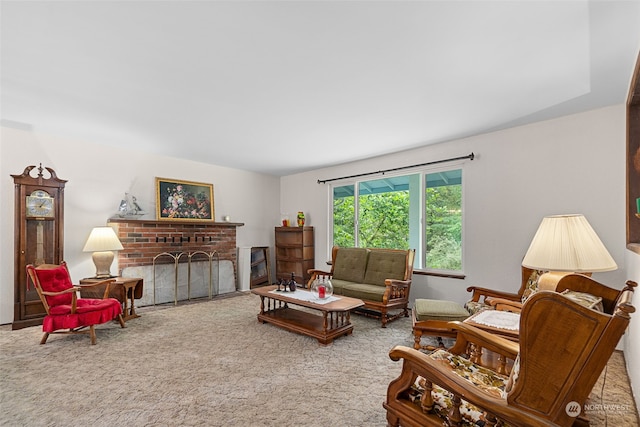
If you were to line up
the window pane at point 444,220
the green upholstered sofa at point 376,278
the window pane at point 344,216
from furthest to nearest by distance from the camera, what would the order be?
the window pane at point 344,216, the window pane at point 444,220, the green upholstered sofa at point 376,278

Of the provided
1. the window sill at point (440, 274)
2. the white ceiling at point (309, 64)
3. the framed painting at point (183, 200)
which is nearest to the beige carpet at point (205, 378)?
the window sill at point (440, 274)

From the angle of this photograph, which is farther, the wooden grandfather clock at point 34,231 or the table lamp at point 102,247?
the table lamp at point 102,247

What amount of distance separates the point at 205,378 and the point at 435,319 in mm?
2106

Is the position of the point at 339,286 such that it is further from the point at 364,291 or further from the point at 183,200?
the point at 183,200

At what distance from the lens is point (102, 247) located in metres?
3.95

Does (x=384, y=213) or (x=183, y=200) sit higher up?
(x=183, y=200)

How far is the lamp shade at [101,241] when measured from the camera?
12.8ft

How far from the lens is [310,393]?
7.16ft

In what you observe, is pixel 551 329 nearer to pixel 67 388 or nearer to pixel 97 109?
pixel 67 388

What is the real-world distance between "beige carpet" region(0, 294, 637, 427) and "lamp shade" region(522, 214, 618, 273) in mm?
996

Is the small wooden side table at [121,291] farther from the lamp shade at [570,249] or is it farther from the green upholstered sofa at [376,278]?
the lamp shade at [570,249]

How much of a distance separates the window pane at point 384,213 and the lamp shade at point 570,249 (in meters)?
2.62

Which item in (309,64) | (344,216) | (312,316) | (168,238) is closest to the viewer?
(309,64)

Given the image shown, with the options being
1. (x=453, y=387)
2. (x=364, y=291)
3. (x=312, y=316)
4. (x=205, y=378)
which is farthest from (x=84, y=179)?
(x=453, y=387)
